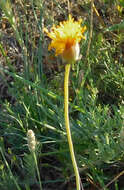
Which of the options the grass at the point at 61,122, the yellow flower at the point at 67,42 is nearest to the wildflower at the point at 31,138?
the grass at the point at 61,122

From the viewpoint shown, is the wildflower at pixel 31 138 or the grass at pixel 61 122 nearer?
the wildflower at pixel 31 138

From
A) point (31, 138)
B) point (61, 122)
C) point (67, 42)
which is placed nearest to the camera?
point (67, 42)

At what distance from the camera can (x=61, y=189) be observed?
4.17ft

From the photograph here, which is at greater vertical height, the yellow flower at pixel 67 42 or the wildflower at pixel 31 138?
the yellow flower at pixel 67 42

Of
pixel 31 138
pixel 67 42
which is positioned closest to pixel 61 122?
pixel 31 138

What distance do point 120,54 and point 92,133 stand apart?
0.56 meters

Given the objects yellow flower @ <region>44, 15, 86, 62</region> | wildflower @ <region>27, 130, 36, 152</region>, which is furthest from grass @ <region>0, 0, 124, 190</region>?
yellow flower @ <region>44, 15, 86, 62</region>

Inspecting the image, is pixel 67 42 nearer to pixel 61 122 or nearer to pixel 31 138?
pixel 31 138

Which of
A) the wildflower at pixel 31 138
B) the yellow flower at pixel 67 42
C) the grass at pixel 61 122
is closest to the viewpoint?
the yellow flower at pixel 67 42

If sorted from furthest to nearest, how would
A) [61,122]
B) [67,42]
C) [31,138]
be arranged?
[61,122] → [31,138] → [67,42]

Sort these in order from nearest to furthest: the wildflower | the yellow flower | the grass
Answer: the yellow flower < the wildflower < the grass

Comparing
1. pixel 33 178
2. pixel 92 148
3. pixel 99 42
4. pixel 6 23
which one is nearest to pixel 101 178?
pixel 92 148

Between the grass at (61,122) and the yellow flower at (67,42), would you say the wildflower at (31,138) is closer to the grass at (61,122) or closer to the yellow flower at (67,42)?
the grass at (61,122)

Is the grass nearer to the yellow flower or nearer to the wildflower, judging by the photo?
the wildflower
